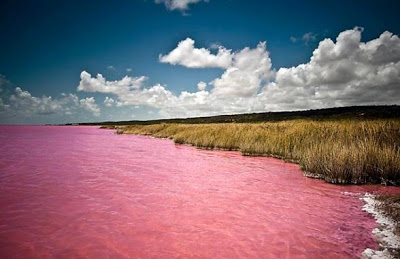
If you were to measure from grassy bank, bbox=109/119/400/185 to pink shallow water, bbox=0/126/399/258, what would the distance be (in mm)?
562

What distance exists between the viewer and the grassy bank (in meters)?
7.54

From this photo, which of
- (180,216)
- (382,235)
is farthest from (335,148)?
(180,216)

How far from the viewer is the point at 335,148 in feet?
27.4

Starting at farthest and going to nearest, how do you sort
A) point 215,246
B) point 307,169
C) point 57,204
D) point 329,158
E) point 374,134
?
point 374,134
point 307,169
point 329,158
point 57,204
point 215,246

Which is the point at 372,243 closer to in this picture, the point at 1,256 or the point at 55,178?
the point at 1,256

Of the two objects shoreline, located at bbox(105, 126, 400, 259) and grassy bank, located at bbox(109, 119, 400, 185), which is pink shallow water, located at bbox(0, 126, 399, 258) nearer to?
shoreline, located at bbox(105, 126, 400, 259)

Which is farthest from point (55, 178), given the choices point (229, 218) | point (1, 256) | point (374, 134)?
point (374, 134)

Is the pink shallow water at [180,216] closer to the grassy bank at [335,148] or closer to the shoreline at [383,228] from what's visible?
the shoreline at [383,228]

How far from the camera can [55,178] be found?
8297 millimetres

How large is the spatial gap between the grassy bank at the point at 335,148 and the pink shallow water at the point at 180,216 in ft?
1.84

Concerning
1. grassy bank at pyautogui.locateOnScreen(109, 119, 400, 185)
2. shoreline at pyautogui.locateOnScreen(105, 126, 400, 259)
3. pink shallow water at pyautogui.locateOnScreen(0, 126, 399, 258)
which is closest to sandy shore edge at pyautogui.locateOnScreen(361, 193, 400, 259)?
shoreline at pyautogui.locateOnScreen(105, 126, 400, 259)

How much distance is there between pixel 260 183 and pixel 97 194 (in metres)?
4.32

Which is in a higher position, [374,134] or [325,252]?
[374,134]

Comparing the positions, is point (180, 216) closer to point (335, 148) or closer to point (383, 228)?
point (383, 228)
